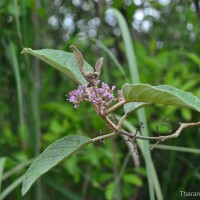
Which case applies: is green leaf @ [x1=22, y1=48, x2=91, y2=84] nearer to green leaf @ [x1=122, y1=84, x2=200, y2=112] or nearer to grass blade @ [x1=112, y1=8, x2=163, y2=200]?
green leaf @ [x1=122, y1=84, x2=200, y2=112]

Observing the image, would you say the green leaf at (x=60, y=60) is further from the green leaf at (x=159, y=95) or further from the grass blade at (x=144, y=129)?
the grass blade at (x=144, y=129)

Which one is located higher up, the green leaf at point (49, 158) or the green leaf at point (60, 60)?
the green leaf at point (60, 60)

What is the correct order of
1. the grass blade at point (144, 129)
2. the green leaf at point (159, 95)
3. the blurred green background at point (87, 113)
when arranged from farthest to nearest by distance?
the blurred green background at point (87, 113) → the grass blade at point (144, 129) → the green leaf at point (159, 95)

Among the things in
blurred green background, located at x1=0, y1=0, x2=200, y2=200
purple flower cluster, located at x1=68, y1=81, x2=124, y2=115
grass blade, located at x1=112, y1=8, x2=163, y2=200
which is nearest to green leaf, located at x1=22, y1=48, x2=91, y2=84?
purple flower cluster, located at x1=68, y1=81, x2=124, y2=115

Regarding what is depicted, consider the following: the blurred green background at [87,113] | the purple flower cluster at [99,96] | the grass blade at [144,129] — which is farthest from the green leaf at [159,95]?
the blurred green background at [87,113]

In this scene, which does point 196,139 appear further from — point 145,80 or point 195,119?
point 145,80

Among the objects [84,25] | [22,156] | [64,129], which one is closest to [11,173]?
[22,156]

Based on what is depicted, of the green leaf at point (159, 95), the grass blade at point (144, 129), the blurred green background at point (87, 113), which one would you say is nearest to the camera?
the green leaf at point (159, 95)
